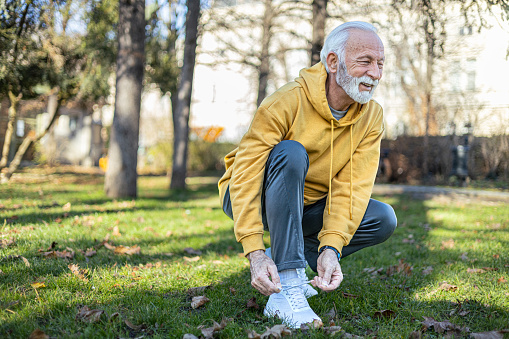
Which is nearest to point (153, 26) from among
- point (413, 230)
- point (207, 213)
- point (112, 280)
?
point (207, 213)

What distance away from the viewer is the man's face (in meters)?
2.16

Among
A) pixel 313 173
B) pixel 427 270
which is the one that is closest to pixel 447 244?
pixel 427 270

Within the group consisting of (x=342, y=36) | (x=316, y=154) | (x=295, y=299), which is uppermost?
(x=342, y=36)

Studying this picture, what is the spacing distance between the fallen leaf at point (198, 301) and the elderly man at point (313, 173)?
0.41 metres

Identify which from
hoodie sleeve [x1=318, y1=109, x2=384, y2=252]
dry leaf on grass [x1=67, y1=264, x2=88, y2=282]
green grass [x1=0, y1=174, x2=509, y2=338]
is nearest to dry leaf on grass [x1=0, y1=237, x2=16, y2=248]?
green grass [x1=0, y1=174, x2=509, y2=338]

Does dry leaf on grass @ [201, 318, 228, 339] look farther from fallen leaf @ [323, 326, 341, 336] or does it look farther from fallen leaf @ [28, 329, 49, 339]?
fallen leaf @ [28, 329, 49, 339]

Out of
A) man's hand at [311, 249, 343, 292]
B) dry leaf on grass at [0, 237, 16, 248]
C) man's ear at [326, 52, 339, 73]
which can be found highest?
man's ear at [326, 52, 339, 73]

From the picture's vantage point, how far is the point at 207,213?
20.6ft

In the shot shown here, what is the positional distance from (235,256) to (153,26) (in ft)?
30.6

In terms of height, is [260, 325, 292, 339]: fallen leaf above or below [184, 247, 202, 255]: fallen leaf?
above

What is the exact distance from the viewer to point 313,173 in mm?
2432

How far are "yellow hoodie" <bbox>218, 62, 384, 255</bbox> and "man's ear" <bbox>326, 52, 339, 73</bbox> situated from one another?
0.17 ft

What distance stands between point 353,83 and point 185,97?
763cm

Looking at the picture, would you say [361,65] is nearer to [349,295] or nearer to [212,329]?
[349,295]
